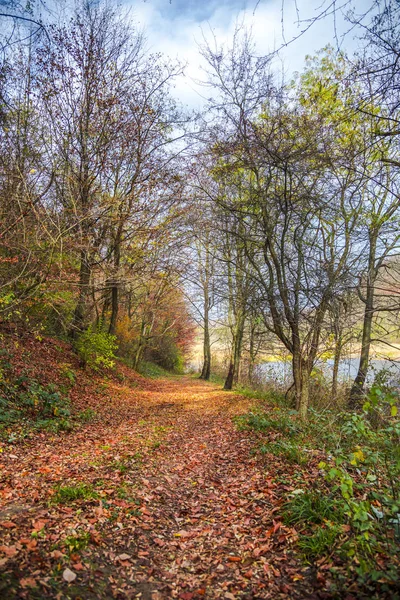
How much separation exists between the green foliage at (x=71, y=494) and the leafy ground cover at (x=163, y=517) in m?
0.01

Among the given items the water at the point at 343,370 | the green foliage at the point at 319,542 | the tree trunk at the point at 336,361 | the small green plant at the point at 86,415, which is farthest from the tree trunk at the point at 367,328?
the green foliage at the point at 319,542

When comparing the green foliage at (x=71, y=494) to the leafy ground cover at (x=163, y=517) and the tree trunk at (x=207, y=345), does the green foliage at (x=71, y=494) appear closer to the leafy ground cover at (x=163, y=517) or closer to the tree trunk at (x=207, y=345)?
the leafy ground cover at (x=163, y=517)

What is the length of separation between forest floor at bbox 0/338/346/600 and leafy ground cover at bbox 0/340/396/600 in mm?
12

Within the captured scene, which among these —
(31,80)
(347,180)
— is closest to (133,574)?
(347,180)

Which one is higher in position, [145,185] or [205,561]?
[145,185]

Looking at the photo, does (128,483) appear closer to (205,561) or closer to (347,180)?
(205,561)

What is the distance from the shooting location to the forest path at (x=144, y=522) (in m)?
2.65

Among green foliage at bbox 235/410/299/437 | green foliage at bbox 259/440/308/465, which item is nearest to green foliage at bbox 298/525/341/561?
green foliage at bbox 259/440/308/465

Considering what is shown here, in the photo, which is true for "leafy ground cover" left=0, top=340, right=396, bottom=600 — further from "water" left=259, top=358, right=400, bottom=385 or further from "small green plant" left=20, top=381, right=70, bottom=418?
"water" left=259, top=358, right=400, bottom=385

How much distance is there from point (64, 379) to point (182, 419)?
10.5 ft

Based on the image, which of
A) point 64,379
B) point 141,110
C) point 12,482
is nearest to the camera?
point 12,482

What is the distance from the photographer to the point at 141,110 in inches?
426

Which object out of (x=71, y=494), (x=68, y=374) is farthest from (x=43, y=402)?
(x=71, y=494)

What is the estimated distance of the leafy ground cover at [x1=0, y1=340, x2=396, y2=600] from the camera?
2.64m
